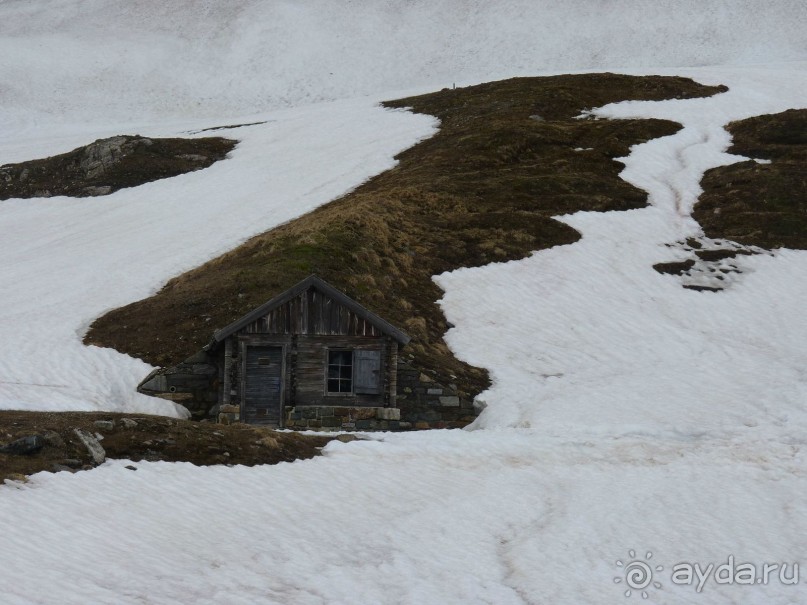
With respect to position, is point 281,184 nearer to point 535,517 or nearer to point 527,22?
point 535,517

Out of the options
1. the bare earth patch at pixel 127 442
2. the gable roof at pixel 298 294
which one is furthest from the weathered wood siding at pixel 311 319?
the bare earth patch at pixel 127 442

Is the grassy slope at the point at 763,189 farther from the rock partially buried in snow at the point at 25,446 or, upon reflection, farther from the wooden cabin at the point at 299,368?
the rock partially buried in snow at the point at 25,446

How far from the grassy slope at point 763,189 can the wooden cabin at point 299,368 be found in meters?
23.1

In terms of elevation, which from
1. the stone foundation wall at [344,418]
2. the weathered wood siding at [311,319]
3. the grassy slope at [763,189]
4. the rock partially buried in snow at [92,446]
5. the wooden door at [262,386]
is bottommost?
the stone foundation wall at [344,418]

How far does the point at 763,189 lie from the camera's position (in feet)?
165

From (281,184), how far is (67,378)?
86.6 ft

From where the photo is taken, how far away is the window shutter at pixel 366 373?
2850cm

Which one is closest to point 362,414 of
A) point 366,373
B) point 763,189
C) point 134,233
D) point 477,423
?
point 366,373

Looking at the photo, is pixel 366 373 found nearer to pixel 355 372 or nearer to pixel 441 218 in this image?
pixel 355 372

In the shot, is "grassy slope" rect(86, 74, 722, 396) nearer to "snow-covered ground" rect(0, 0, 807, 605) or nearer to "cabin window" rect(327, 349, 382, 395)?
"snow-covered ground" rect(0, 0, 807, 605)

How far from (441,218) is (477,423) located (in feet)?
60.0

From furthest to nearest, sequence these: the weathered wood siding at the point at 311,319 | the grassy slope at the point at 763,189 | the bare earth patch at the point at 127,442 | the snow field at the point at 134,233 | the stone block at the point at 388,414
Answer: the grassy slope at the point at 763,189 → the snow field at the point at 134,233 → the stone block at the point at 388,414 → the weathered wood siding at the point at 311,319 → the bare earth patch at the point at 127,442

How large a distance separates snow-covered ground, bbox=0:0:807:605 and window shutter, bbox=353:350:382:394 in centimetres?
351

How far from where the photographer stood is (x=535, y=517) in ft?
62.6
